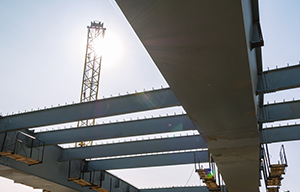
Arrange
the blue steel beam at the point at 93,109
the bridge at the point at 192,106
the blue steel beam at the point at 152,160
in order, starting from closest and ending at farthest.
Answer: the bridge at the point at 192,106 < the blue steel beam at the point at 93,109 < the blue steel beam at the point at 152,160

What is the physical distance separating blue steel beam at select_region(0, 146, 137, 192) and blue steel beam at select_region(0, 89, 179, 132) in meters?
2.36

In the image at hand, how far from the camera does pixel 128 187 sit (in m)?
23.4

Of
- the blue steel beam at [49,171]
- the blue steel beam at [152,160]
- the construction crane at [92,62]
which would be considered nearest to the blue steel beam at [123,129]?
the blue steel beam at [49,171]

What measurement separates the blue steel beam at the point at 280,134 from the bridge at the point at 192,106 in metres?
0.04

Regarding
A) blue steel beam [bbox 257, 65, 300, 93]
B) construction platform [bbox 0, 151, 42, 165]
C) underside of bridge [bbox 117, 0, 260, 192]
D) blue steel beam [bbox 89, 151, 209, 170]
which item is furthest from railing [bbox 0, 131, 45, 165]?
blue steel beam [bbox 257, 65, 300, 93]

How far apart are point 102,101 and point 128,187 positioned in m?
13.6

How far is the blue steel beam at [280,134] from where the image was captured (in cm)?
1239

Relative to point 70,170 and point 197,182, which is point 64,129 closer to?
point 70,170

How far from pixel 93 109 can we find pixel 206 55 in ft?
23.6

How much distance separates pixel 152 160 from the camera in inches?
683

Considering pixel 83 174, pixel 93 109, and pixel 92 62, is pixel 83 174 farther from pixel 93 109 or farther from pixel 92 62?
pixel 92 62

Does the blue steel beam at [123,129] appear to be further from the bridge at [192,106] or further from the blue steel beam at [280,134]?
the blue steel beam at [280,134]

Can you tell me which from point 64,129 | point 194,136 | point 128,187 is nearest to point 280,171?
point 194,136

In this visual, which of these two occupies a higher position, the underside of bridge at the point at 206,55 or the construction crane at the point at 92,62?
the construction crane at the point at 92,62
